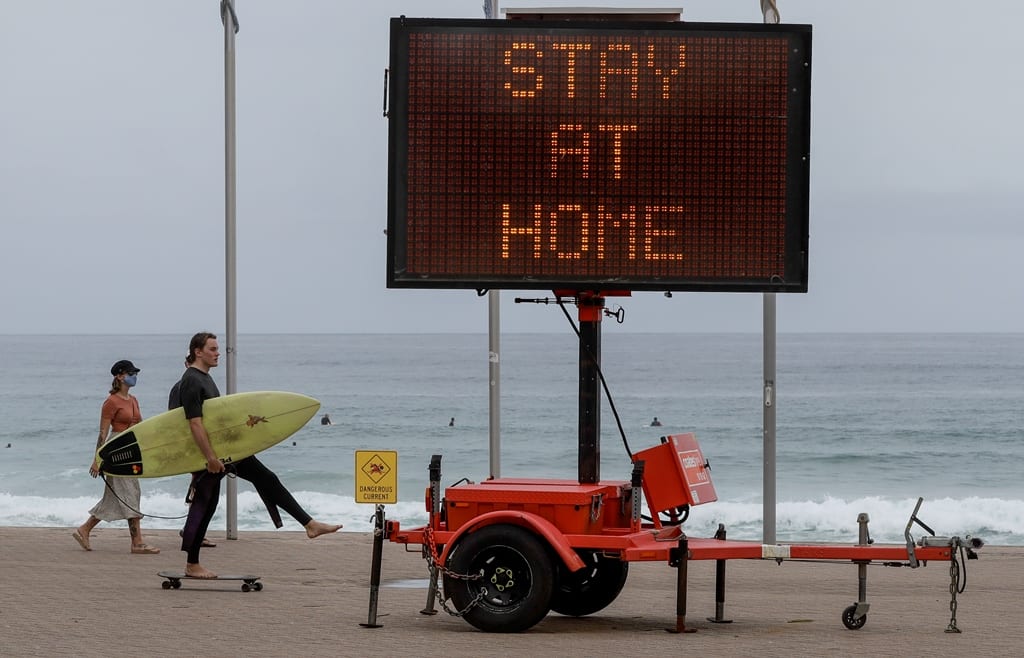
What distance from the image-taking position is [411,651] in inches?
380

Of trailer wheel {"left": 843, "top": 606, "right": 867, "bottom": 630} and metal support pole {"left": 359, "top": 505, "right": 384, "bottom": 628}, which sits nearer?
metal support pole {"left": 359, "top": 505, "right": 384, "bottom": 628}

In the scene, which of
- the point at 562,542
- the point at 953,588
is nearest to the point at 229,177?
the point at 562,542

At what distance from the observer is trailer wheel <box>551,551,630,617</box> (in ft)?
38.0

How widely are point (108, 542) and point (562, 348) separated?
318 feet

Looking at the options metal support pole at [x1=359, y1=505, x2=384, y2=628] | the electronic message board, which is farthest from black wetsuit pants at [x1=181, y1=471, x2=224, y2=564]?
the electronic message board

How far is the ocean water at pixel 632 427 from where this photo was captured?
33125mm

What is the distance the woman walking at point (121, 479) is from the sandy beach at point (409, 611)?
0.36 metres

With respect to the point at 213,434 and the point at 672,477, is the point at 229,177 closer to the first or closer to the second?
the point at 213,434

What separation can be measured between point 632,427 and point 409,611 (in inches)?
1997

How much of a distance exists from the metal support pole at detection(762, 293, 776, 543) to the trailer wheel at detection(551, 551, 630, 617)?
443 cm

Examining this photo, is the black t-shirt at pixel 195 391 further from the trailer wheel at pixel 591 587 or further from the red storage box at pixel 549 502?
the trailer wheel at pixel 591 587

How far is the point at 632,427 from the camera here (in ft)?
204

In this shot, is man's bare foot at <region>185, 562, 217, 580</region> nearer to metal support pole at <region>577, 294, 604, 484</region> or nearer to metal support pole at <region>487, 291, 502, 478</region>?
metal support pole at <region>577, 294, 604, 484</region>

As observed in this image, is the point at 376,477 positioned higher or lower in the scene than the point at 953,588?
higher
